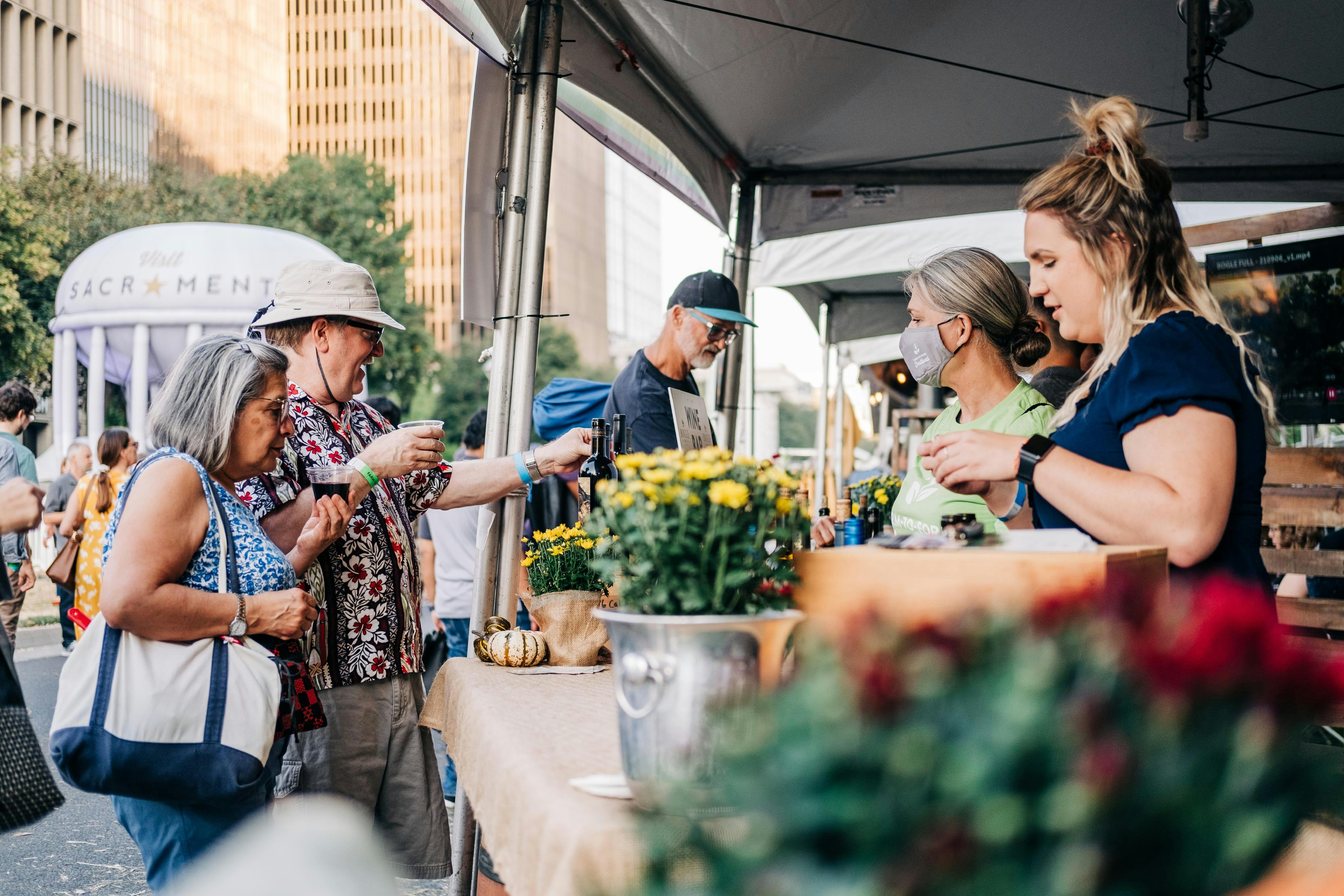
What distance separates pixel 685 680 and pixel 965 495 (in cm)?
131

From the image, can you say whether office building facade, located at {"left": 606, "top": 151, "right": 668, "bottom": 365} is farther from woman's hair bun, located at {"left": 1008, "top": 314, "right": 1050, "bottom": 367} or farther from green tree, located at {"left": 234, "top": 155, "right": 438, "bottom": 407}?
woman's hair bun, located at {"left": 1008, "top": 314, "right": 1050, "bottom": 367}

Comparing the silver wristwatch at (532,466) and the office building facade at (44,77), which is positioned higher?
the office building facade at (44,77)

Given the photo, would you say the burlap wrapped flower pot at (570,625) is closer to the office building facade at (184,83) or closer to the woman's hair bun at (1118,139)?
the woman's hair bun at (1118,139)

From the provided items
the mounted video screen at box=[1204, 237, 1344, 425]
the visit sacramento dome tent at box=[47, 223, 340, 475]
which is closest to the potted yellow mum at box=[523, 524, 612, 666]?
the mounted video screen at box=[1204, 237, 1344, 425]

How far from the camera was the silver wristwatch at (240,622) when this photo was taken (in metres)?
2.28

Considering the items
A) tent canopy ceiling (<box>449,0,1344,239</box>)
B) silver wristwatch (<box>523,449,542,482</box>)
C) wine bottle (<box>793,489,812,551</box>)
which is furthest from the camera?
tent canopy ceiling (<box>449,0,1344,239</box>)

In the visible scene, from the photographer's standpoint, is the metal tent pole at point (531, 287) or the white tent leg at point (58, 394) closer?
the metal tent pole at point (531, 287)

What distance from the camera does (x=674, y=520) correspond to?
1229mm

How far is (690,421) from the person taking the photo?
11.8ft

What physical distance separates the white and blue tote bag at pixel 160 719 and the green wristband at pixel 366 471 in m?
0.57

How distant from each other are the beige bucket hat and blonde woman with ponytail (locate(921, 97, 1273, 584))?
1.65 meters

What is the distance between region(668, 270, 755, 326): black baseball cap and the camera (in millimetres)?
3740

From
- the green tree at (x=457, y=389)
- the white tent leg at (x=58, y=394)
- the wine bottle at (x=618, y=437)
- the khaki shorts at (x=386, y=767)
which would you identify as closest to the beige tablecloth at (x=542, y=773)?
the khaki shorts at (x=386, y=767)

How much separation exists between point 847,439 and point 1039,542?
57.2 feet
